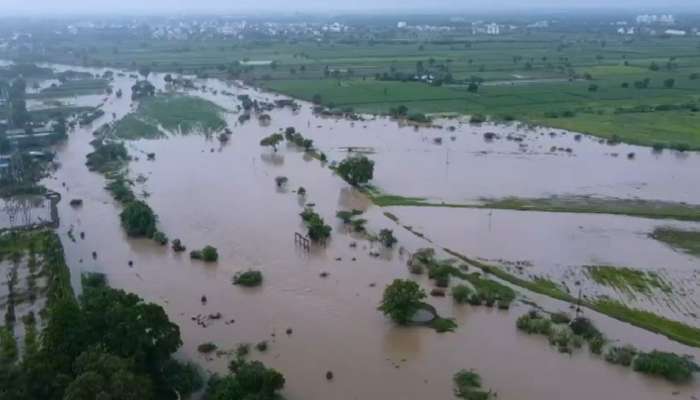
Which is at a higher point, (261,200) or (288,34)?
(288,34)

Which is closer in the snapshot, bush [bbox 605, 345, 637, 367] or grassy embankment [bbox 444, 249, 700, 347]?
bush [bbox 605, 345, 637, 367]

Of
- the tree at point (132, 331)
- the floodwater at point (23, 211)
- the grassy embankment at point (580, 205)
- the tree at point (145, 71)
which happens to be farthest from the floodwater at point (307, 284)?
the tree at point (145, 71)

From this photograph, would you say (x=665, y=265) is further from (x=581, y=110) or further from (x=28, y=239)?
(x=581, y=110)

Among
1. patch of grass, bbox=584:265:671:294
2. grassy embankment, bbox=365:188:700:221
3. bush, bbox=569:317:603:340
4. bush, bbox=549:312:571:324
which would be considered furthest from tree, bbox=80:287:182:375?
grassy embankment, bbox=365:188:700:221

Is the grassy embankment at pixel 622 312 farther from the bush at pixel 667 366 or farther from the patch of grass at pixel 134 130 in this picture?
the patch of grass at pixel 134 130

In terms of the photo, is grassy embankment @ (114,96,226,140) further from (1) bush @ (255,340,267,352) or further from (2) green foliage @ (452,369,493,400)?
(2) green foliage @ (452,369,493,400)

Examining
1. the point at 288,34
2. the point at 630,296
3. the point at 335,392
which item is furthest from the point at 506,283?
the point at 288,34
